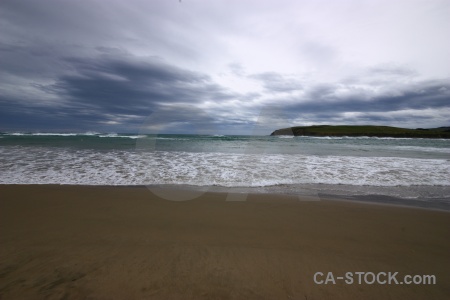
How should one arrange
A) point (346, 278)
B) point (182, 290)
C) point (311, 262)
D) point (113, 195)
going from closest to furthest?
point (182, 290) → point (346, 278) → point (311, 262) → point (113, 195)

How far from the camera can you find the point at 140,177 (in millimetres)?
8305

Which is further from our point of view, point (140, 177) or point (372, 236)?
point (140, 177)

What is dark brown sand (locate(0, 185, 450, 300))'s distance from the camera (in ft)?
8.19

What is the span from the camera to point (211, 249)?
3312 millimetres

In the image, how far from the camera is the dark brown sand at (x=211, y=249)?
250 centimetres

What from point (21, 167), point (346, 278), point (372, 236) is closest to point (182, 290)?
point (346, 278)

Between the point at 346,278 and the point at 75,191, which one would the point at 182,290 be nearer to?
the point at 346,278

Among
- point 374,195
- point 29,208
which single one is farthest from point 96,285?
point 374,195

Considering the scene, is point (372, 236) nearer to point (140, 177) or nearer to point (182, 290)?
point (182, 290)

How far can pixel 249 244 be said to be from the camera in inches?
137

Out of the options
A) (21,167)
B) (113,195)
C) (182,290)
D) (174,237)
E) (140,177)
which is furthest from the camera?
(21,167)

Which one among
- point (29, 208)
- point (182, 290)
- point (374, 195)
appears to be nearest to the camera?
point (182, 290)

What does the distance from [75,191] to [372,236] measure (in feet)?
24.4

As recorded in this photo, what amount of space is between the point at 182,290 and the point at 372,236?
333cm
